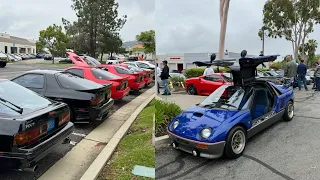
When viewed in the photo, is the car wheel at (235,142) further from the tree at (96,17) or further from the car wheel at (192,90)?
the tree at (96,17)

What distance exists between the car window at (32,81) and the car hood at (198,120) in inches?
109

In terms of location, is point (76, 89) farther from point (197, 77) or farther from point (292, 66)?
point (292, 66)

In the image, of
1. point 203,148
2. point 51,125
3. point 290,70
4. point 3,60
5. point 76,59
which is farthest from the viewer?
point 290,70

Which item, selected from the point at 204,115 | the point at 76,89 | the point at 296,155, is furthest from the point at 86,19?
the point at 296,155

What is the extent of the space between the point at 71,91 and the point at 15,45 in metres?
1.24

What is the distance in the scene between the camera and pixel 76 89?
4.60 metres

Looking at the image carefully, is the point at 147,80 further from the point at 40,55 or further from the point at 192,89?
the point at 192,89

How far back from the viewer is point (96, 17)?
4738mm

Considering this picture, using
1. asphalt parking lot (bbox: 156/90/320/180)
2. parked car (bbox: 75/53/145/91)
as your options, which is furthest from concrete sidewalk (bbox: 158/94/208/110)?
parked car (bbox: 75/53/145/91)

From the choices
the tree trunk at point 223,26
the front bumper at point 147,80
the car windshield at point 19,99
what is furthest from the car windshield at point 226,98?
the front bumper at point 147,80

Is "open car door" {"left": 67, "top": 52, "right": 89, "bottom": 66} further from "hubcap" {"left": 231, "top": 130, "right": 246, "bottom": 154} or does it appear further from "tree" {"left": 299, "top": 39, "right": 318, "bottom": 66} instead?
"tree" {"left": 299, "top": 39, "right": 318, "bottom": 66}

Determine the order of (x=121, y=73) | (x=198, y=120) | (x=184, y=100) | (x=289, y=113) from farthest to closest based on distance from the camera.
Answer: (x=121, y=73) → (x=289, y=113) → (x=184, y=100) → (x=198, y=120)

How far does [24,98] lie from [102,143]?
139 cm

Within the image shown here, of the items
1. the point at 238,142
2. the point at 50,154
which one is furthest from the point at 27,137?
the point at 238,142
